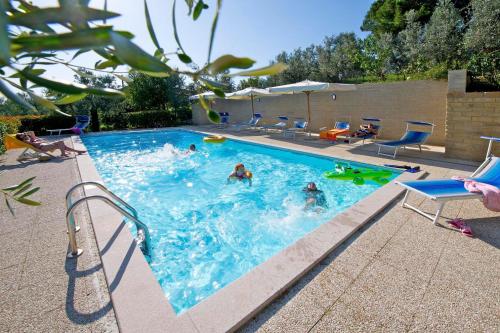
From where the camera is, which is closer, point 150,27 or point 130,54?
point 130,54

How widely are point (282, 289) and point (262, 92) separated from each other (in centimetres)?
1193

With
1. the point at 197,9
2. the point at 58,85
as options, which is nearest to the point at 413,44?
the point at 197,9

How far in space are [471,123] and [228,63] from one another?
27.8 ft

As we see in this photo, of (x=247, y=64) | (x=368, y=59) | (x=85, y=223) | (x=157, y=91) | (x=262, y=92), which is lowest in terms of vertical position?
(x=85, y=223)

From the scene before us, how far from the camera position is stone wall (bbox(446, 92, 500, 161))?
637cm

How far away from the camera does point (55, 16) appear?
0.41 m

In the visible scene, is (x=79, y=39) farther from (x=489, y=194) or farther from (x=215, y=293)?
(x=489, y=194)

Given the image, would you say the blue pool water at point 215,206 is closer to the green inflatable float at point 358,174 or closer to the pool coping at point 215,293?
the green inflatable float at point 358,174

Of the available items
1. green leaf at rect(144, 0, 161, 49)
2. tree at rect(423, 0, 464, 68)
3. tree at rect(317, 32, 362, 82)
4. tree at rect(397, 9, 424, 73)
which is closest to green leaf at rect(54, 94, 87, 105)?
green leaf at rect(144, 0, 161, 49)

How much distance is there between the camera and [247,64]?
507 mm

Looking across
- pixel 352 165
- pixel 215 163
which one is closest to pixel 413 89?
pixel 352 165

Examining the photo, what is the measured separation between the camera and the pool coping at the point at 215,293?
90.8 inches

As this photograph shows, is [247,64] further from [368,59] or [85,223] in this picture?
[368,59]

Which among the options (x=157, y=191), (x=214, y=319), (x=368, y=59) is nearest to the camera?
(x=214, y=319)
